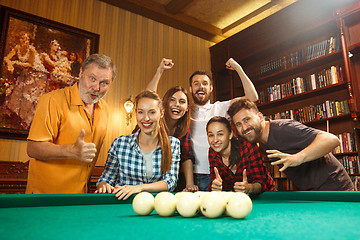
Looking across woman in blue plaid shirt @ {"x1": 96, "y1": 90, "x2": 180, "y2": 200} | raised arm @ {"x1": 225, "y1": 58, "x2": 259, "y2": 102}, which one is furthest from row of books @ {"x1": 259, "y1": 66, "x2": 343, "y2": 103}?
woman in blue plaid shirt @ {"x1": 96, "y1": 90, "x2": 180, "y2": 200}

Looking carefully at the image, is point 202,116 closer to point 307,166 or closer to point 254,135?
point 254,135

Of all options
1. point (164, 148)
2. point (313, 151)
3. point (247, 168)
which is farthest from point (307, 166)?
point (164, 148)

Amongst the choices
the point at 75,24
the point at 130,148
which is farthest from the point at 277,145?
the point at 75,24

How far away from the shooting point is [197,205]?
3.55 feet

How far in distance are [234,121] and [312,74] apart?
2.60 m

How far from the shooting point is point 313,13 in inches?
166

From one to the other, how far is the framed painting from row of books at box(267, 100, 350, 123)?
11.2ft

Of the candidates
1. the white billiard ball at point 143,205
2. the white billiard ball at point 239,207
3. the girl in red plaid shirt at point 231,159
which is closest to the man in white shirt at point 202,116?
the girl in red plaid shirt at point 231,159

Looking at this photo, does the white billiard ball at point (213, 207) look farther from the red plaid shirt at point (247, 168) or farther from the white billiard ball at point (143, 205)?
the red plaid shirt at point (247, 168)

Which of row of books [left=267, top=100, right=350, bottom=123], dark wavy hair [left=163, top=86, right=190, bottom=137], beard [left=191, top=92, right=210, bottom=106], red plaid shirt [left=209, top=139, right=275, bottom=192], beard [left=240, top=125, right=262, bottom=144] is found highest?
row of books [left=267, top=100, right=350, bottom=123]

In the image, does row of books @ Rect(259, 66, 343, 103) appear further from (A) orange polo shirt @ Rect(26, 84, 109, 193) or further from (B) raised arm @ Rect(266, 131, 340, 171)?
(A) orange polo shirt @ Rect(26, 84, 109, 193)

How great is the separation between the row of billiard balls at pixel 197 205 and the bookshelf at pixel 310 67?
3.16 meters

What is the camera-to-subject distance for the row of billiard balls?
994 millimetres

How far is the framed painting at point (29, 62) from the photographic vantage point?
11.9 feet
